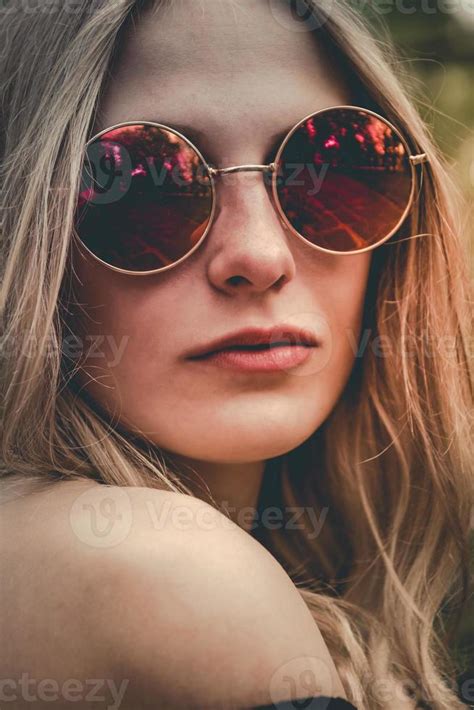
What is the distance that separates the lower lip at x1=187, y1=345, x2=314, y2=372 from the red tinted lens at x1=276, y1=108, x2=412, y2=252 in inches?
7.9

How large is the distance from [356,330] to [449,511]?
460 mm

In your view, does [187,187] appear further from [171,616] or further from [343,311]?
[171,616]

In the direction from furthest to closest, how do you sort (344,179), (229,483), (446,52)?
(446,52) → (229,483) → (344,179)

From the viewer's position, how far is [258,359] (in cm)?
121

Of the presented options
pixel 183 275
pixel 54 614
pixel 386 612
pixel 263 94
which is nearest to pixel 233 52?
pixel 263 94

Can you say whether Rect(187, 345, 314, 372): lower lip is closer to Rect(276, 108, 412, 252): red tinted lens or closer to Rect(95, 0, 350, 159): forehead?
Rect(276, 108, 412, 252): red tinted lens

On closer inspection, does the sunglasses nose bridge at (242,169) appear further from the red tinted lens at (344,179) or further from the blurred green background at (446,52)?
the blurred green background at (446,52)

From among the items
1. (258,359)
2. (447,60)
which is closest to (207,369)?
(258,359)

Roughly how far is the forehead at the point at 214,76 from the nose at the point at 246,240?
0.06 meters

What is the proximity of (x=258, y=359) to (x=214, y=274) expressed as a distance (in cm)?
17

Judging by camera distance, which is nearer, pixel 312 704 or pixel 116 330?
pixel 312 704

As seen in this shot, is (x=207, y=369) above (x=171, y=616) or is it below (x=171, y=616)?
above

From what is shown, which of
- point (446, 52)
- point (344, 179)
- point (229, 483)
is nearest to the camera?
point (344, 179)

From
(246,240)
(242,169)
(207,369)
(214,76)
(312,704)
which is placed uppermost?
(214,76)
